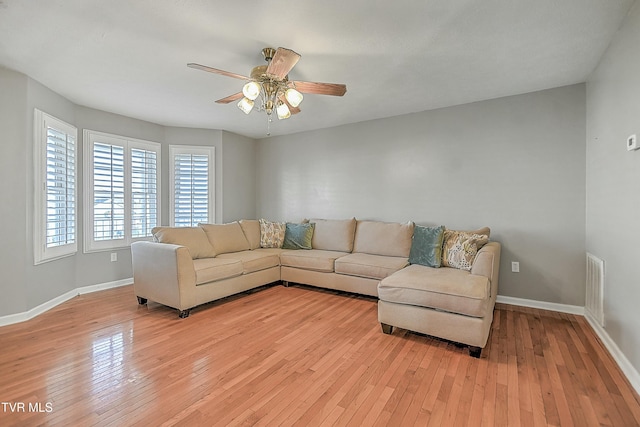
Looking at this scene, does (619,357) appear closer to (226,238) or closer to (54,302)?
(226,238)

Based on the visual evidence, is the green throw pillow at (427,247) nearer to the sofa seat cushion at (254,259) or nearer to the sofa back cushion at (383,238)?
the sofa back cushion at (383,238)

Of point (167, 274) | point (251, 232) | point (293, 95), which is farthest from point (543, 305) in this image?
point (167, 274)

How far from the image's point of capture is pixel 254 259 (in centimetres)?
390

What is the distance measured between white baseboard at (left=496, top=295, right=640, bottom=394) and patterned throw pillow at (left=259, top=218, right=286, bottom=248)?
308cm

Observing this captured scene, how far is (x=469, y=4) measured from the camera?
189 centimetres

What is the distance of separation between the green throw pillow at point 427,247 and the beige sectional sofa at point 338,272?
0.39 feet

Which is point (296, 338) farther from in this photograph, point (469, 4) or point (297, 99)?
point (469, 4)

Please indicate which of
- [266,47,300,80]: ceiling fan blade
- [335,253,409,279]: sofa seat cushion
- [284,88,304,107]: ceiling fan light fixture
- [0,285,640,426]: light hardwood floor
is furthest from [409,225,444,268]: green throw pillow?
[266,47,300,80]: ceiling fan blade

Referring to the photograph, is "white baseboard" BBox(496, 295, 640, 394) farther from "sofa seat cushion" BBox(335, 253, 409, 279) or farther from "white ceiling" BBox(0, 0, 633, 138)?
"white ceiling" BBox(0, 0, 633, 138)

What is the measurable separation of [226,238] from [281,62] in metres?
2.74

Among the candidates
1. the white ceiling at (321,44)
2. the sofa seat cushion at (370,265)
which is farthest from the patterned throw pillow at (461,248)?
the white ceiling at (321,44)

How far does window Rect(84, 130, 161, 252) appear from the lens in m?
3.97

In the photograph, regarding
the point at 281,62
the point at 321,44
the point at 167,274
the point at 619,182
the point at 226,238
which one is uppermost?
the point at 321,44

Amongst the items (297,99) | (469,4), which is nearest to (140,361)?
(297,99)
